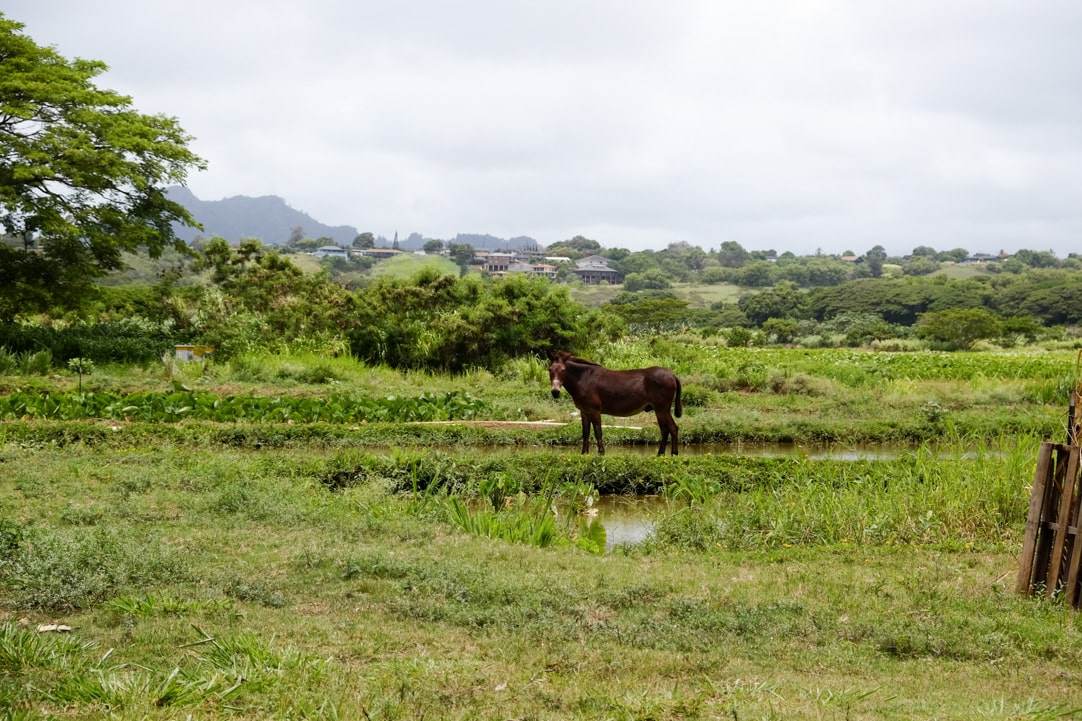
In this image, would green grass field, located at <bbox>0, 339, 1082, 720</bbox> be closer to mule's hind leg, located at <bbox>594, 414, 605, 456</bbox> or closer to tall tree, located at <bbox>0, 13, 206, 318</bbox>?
mule's hind leg, located at <bbox>594, 414, 605, 456</bbox>

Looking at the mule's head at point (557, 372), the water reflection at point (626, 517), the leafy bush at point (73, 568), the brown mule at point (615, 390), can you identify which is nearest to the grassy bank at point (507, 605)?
the leafy bush at point (73, 568)

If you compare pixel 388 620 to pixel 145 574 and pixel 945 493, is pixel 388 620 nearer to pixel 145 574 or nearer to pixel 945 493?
pixel 145 574

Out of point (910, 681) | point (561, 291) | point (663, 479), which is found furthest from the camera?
point (561, 291)

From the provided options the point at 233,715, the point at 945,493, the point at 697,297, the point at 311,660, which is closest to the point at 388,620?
the point at 311,660

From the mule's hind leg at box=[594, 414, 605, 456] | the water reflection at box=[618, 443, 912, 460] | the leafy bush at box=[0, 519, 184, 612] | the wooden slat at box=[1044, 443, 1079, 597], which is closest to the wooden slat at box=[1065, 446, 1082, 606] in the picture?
the wooden slat at box=[1044, 443, 1079, 597]

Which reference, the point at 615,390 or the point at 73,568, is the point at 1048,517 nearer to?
the point at 73,568

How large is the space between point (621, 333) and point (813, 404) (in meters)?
8.13

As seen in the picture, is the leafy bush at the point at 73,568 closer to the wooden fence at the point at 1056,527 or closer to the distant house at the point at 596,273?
the wooden fence at the point at 1056,527

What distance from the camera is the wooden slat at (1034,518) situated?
6879mm

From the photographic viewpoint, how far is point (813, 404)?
20.4 meters

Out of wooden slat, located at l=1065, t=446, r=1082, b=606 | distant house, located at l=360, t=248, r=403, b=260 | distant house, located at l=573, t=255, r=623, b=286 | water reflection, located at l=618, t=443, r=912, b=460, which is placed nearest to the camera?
wooden slat, located at l=1065, t=446, r=1082, b=606

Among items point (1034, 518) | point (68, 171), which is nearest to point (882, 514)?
point (1034, 518)

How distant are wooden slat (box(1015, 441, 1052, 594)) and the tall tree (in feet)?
77.5

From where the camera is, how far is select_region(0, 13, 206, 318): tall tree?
979 inches
